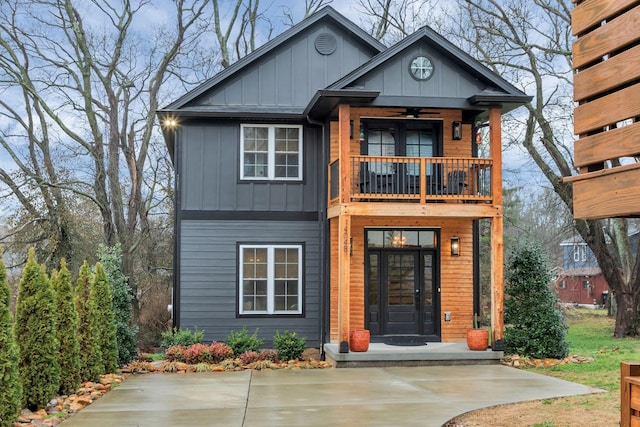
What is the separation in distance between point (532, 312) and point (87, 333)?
800cm

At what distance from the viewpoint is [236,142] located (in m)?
13.7

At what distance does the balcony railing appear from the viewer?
12.0 metres

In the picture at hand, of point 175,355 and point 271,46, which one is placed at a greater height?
point 271,46

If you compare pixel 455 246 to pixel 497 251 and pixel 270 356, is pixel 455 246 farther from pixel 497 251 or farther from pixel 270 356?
pixel 270 356

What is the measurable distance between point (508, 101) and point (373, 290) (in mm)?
4608

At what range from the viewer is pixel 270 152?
1372 centimetres

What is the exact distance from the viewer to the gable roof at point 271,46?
13445 millimetres

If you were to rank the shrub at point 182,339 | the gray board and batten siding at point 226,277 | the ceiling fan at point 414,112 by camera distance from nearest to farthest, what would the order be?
the shrub at point 182,339 < the ceiling fan at point 414,112 < the gray board and batten siding at point 226,277

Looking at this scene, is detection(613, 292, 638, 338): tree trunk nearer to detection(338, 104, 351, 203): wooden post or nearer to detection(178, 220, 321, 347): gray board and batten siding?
detection(178, 220, 321, 347): gray board and batten siding

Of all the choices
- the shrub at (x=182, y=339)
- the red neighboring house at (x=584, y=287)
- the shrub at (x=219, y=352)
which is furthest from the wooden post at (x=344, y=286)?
the red neighboring house at (x=584, y=287)

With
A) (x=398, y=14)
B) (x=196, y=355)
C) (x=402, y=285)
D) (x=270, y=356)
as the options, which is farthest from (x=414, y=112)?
(x=398, y=14)

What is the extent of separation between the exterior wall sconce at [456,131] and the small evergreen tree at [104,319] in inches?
293

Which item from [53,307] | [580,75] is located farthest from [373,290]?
[580,75]

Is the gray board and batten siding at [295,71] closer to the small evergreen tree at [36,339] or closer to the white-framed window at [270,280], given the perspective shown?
the white-framed window at [270,280]
